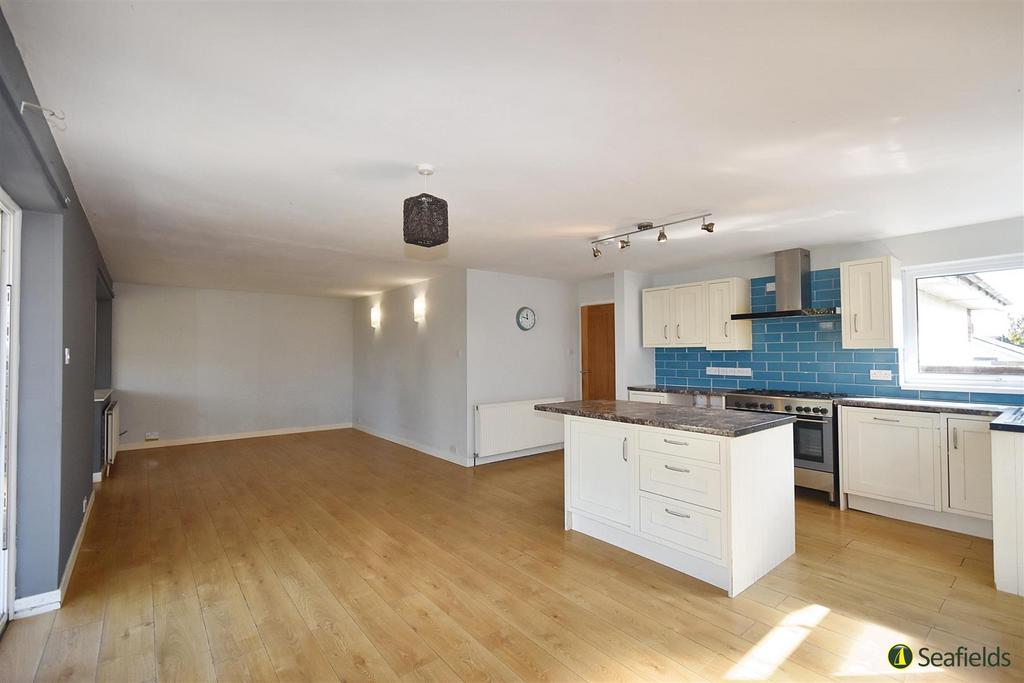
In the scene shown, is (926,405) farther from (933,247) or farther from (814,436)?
(933,247)

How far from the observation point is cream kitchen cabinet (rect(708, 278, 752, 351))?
500cm

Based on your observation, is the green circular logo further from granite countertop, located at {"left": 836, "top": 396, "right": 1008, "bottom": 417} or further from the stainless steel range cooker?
the stainless steel range cooker

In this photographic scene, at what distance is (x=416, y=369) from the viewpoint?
673 cm

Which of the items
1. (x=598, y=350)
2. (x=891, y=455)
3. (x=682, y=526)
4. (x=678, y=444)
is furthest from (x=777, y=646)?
(x=598, y=350)

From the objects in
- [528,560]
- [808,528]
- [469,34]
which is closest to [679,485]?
[528,560]

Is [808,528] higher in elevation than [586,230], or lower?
lower

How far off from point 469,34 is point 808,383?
15.4 feet

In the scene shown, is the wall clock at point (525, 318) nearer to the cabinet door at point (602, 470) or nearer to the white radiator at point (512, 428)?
the white radiator at point (512, 428)

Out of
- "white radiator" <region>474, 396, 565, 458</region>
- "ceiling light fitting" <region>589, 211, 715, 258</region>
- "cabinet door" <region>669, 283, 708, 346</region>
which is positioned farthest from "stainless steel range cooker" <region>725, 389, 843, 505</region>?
"white radiator" <region>474, 396, 565, 458</region>

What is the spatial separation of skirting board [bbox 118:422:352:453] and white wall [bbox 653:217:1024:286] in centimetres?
702

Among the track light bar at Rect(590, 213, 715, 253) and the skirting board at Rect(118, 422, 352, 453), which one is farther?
the skirting board at Rect(118, 422, 352, 453)

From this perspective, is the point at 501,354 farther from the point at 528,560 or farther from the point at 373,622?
the point at 373,622

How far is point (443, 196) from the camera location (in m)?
2.98

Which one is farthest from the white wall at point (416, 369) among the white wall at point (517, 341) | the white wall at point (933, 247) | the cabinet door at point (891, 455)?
the cabinet door at point (891, 455)
